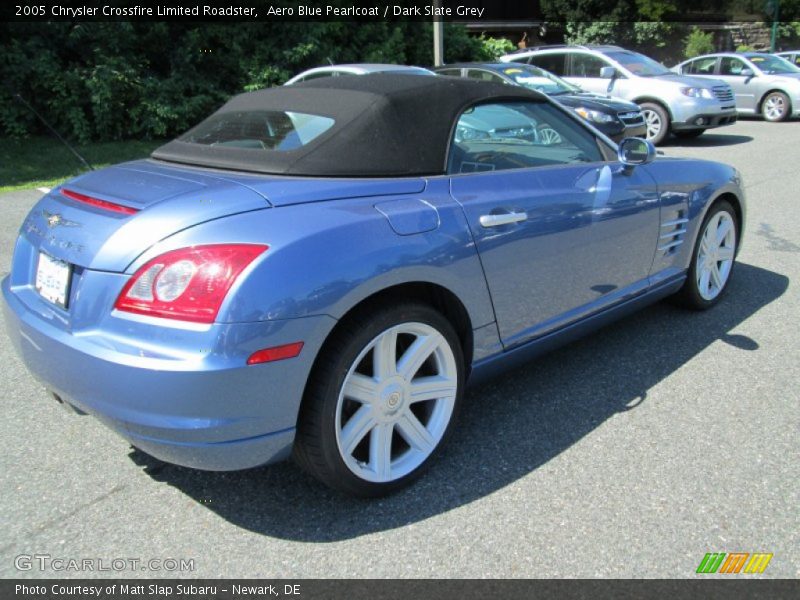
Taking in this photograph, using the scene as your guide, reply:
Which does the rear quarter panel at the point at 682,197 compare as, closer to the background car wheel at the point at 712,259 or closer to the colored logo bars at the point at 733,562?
the background car wheel at the point at 712,259

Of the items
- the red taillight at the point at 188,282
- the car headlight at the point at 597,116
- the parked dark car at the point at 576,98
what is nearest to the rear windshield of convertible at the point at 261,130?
the red taillight at the point at 188,282

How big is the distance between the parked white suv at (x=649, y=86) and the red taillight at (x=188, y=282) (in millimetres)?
11793

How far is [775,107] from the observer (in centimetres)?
1612

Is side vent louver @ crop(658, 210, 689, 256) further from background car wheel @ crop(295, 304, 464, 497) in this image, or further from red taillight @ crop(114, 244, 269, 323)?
red taillight @ crop(114, 244, 269, 323)

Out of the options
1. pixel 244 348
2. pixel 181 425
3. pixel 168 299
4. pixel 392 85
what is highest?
pixel 392 85

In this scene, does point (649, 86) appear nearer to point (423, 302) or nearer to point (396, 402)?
point (423, 302)

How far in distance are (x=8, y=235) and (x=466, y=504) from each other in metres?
5.77

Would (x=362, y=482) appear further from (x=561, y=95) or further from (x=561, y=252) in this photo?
(x=561, y=95)

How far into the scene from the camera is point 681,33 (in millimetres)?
34906

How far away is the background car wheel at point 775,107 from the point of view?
52.2 feet

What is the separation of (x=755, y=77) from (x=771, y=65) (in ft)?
2.21

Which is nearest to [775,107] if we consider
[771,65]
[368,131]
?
[771,65]

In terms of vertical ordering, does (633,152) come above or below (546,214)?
above

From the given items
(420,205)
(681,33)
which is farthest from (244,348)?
(681,33)
